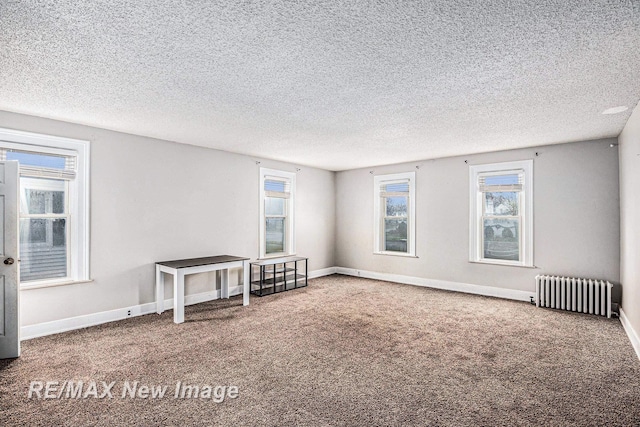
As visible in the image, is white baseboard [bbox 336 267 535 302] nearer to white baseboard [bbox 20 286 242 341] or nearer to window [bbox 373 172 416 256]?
window [bbox 373 172 416 256]

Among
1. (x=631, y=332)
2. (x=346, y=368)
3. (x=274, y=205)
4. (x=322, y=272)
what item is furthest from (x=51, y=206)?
(x=631, y=332)

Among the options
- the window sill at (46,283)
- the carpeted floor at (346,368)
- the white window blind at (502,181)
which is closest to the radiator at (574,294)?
the carpeted floor at (346,368)

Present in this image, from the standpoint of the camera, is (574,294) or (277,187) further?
(277,187)

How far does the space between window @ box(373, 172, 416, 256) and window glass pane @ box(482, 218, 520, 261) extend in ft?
4.39

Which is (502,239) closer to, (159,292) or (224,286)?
(224,286)

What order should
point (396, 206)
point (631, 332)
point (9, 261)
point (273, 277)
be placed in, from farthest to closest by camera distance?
point (396, 206), point (273, 277), point (631, 332), point (9, 261)

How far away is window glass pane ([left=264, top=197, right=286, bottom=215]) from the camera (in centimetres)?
666

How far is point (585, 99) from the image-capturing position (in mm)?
3322

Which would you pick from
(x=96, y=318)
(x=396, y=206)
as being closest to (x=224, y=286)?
(x=96, y=318)

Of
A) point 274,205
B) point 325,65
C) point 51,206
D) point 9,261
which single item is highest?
point 325,65

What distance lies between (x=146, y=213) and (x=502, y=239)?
569 centimetres

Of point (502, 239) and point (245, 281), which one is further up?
point (502, 239)

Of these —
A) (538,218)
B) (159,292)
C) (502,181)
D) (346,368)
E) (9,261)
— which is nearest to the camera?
(346,368)

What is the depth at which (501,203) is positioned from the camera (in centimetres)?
587
